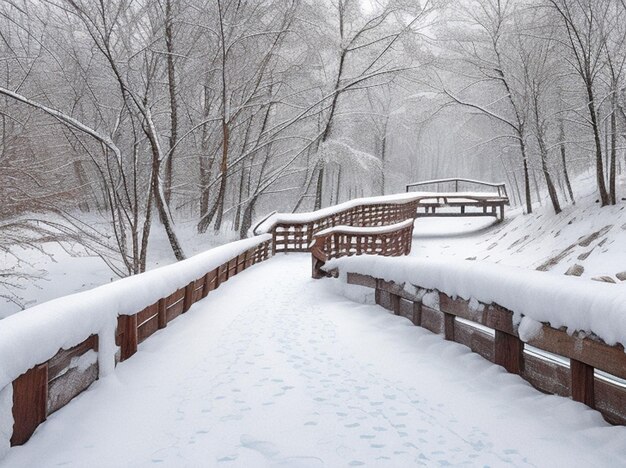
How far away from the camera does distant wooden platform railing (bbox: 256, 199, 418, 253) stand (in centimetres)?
1692

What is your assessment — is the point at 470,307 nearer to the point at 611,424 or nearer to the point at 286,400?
the point at 611,424

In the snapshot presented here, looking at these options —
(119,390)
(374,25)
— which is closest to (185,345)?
(119,390)

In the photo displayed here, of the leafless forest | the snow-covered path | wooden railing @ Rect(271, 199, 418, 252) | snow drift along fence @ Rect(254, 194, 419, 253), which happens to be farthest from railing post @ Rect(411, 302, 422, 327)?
wooden railing @ Rect(271, 199, 418, 252)

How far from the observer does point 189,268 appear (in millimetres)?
6141

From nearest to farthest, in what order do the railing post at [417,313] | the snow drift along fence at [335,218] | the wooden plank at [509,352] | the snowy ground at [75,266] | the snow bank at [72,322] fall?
the snow bank at [72,322] → the wooden plank at [509,352] → the railing post at [417,313] → the snowy ground at [75,266] → the snow drift along fence at [335,218]

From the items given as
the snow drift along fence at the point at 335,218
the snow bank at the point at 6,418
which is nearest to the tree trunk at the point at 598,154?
the snow drift along fence at the point at 335,218

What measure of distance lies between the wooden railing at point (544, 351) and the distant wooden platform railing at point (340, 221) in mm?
11537

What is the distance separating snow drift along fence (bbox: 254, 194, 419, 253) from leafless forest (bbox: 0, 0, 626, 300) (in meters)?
1.83

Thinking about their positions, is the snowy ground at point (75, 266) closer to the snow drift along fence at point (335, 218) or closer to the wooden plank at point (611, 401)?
the snow drift along fence at point (335, 218)

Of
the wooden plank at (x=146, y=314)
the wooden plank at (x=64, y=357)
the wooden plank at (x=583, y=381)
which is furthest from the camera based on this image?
the wooden plank at (x=146, y=314)

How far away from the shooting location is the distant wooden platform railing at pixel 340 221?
55.5 ft

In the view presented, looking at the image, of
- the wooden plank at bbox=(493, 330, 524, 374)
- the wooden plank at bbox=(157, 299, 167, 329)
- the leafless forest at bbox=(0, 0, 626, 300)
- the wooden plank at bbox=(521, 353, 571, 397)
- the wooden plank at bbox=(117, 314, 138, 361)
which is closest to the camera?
the wooden plank at bbox=(521, 353, 571, 397)

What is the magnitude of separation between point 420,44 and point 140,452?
64.4 ft

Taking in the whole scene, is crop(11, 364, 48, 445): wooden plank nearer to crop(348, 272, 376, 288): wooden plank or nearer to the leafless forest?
crop(348, 272, 376, 288): wooden plank
